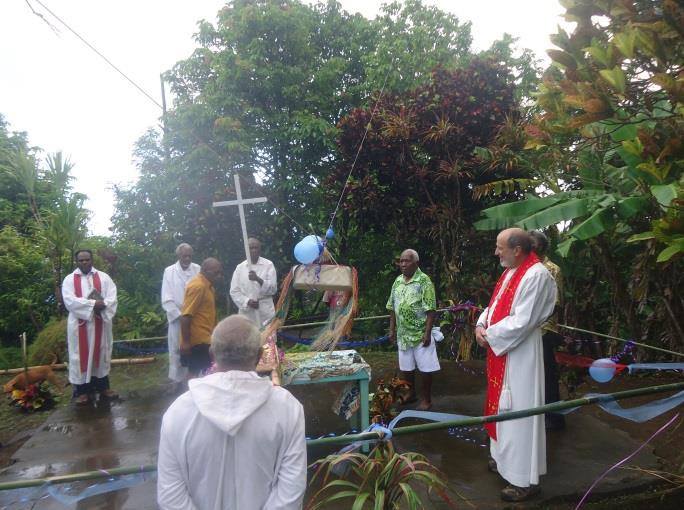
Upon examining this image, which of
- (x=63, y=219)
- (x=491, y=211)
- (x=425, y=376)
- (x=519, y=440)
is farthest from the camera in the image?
(x=63, y=219)

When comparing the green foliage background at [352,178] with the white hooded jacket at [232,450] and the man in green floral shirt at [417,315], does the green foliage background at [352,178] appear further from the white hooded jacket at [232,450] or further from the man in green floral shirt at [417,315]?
the white hooded jacket at [232,450]

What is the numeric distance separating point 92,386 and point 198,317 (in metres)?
2.21

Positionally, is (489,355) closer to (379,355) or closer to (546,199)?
(546,199)

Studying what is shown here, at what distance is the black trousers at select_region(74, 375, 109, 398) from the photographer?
652cm

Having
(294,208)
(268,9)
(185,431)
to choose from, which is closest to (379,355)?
(294,208)

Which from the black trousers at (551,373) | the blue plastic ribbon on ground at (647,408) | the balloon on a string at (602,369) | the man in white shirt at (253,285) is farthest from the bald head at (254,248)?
the blue plastic ribbon on ground at (647,408)

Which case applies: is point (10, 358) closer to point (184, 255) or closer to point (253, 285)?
point (184, 255)

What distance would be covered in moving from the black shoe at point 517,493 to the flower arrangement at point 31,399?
5.74 metres

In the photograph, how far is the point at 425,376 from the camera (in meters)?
5.57

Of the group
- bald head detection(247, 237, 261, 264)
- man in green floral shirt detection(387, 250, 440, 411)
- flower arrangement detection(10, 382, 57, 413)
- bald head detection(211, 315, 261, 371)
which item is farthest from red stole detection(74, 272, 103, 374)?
bald head detection(211, 315, 261, 371)

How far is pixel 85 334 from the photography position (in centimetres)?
645

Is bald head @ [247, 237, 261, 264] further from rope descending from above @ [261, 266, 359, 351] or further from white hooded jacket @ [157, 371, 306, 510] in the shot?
white hooded jacket @ [157, 371, 306, 510]

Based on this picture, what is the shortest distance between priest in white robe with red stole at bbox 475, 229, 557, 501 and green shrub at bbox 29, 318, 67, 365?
7131mm

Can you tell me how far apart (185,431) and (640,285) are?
20.3 feet
